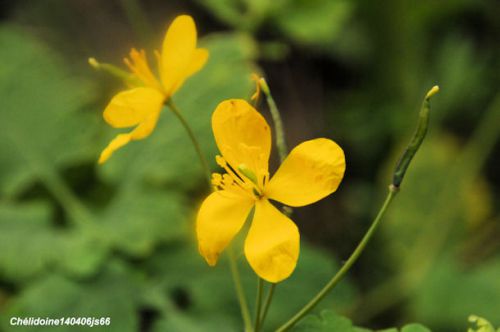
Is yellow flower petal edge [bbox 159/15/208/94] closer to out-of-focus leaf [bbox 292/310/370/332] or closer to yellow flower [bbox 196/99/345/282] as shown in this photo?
yellow flower [bbox 196/99/345/282]

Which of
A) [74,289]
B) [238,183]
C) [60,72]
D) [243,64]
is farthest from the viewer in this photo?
[60,72]

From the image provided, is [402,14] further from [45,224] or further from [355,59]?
[45,224]

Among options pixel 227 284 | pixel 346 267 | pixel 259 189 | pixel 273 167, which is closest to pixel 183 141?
pixel 227 284

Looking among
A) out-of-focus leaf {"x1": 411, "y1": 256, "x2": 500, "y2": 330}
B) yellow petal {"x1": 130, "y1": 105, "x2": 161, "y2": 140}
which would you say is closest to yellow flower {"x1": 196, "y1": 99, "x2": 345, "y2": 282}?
yellow petal {"x1": 130, "y1": 105, "x2": 161, "y2": 140}

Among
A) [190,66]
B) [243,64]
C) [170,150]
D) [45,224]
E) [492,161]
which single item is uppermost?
[190,66]

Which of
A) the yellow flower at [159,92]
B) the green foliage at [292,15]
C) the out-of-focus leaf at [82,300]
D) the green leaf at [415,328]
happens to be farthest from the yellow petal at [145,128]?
the green foliage at [292,15]

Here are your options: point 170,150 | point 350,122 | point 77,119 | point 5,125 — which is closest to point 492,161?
point 350,122

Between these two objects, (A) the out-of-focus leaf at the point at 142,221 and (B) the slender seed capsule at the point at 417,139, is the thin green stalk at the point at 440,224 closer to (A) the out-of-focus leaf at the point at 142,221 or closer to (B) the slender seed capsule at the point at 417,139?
(A) the out-of-focus leaf at the point at 142,221
